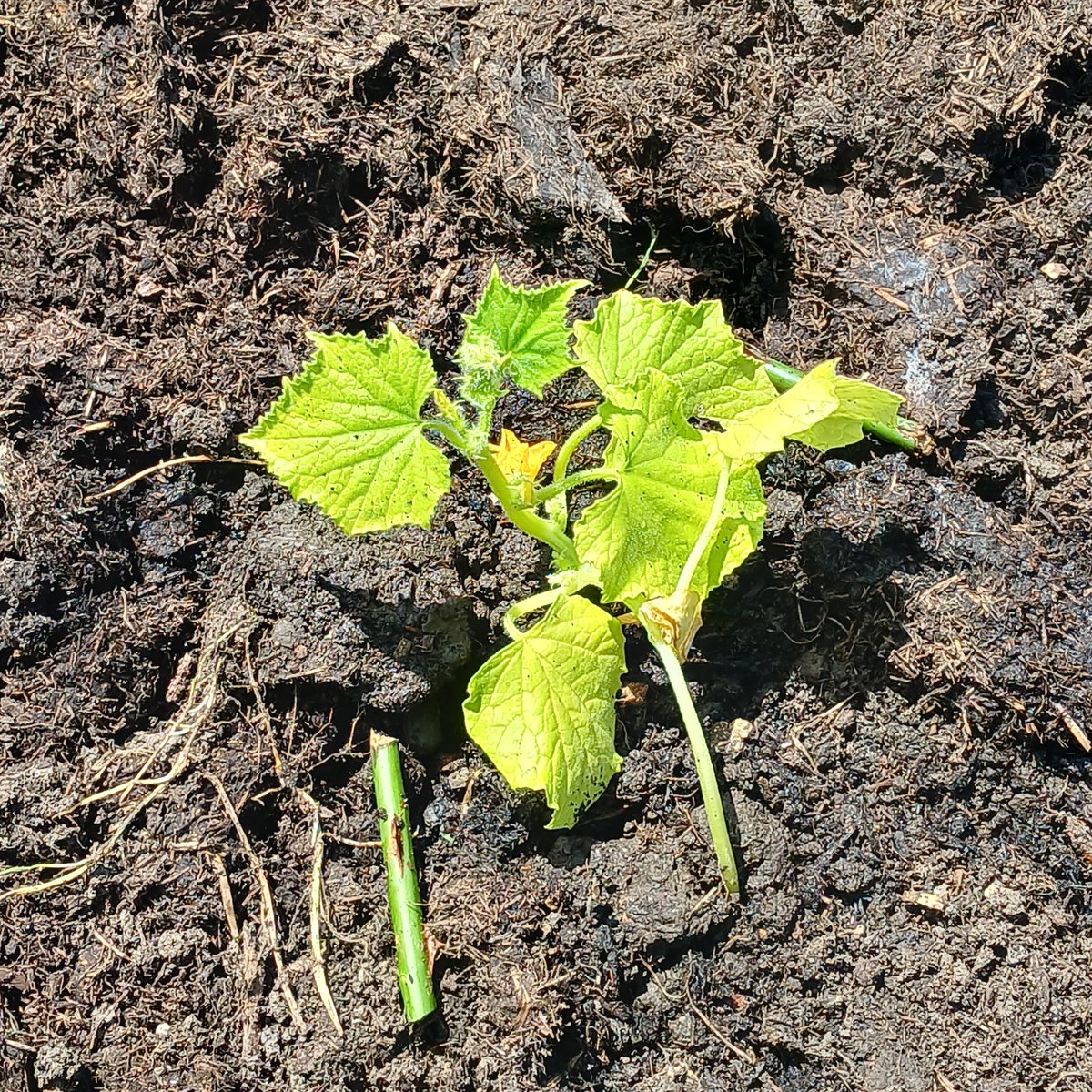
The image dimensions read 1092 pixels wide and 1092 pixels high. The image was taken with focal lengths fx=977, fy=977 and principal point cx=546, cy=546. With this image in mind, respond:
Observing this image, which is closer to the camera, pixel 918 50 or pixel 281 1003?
pixel 281 1003

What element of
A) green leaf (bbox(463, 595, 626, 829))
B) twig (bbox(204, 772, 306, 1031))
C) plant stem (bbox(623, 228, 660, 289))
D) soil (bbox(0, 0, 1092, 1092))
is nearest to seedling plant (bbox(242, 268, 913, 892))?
green leaf (bbox(463, 595, 626, 829))

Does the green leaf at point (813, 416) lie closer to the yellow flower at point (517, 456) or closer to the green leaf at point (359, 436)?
the yellow flower at point (517, 456)

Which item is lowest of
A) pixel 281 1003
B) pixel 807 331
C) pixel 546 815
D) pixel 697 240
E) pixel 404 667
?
pixel 281 1003

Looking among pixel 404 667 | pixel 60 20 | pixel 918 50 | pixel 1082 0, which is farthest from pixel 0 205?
pixel 1082 0

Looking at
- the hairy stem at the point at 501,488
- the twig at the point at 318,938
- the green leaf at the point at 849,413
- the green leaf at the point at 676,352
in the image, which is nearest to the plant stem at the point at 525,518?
the hairy stem at the point at 501,488

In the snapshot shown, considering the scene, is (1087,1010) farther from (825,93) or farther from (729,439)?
(825,93)

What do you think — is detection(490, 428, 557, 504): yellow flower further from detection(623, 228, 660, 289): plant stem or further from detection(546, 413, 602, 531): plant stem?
detection(623, 228, 660, 289): plant stem

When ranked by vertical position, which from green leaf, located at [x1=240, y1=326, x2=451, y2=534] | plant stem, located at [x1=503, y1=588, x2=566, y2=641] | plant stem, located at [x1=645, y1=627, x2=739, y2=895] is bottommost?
plant stem, located at [x1=645, y1=627, x2=739, y2=895]
